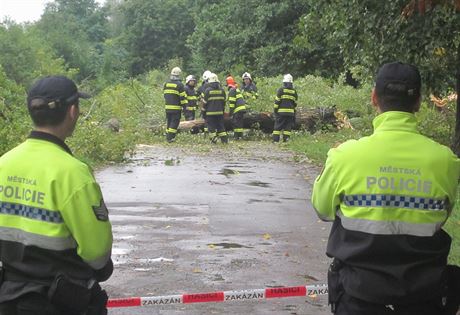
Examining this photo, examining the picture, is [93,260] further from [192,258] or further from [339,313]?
[192,258]

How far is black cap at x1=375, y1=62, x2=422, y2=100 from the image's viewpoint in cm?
345

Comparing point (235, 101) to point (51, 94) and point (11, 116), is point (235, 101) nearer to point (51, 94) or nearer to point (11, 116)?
point (11, 116)

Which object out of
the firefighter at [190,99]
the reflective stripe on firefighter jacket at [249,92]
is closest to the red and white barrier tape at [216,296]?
the reflective stripe on firefighter jacket at [249,92]

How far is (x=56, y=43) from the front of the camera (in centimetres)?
7131

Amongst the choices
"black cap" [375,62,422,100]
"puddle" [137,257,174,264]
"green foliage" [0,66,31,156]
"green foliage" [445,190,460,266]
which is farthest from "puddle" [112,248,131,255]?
"green foliage" [0,66,31,156]

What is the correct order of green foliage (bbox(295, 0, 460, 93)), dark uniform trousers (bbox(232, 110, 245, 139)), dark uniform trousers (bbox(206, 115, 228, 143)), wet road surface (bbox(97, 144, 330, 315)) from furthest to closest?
dark uniform trousers (bbox(232, 110, 245, 139))
dark uniform trousers (bbox(206, 115, 228, 143))
green foliage (bbox(295, 0, 460, 93))
wet road surface (bbox(97, 144, 330, 315))

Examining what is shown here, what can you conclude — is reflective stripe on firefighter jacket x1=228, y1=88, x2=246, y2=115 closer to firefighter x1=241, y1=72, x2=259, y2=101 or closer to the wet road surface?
firefighter x1=241, y1=72, x2=259, y2=101

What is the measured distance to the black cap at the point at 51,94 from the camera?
11.2ft

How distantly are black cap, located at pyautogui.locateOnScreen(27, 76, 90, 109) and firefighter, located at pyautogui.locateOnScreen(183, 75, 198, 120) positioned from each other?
21.7 meters

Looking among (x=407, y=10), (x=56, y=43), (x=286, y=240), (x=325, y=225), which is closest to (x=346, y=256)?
(x=407, y=10)

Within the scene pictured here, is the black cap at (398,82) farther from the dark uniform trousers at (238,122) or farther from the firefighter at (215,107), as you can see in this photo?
the dark uniform trousers at (238,122)

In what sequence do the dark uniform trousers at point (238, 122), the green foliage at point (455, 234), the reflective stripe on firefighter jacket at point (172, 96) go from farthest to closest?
the dark uniform trousers at point (238, 122) < the reflective stripe on firefighter jacket at point (172, 96) < the green foliage at point (455, 234)

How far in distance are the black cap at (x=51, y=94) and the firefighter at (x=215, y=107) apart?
18044 millimetres

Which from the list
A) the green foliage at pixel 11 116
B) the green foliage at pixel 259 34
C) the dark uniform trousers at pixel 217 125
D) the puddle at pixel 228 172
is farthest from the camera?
the green foliage at pixel 259 34
